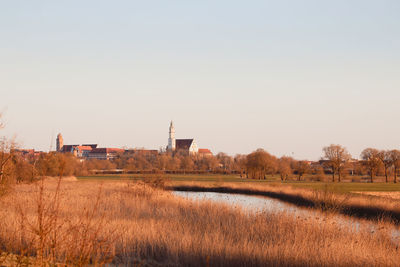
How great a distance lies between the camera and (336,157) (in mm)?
60625

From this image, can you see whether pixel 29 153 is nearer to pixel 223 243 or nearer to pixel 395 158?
pixel 223 243

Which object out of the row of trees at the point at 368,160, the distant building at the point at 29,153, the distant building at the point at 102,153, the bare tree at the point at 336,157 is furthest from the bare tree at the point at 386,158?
the distant building at the point at 102,153

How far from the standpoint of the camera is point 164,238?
9656 mm

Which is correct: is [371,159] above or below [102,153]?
below

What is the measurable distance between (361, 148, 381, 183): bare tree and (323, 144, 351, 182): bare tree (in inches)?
152

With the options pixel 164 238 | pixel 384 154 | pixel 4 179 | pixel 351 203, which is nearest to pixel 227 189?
pixel 351 203

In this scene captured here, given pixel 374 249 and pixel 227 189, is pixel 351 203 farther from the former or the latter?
pixel 227 189

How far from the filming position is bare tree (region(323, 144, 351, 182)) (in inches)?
2368

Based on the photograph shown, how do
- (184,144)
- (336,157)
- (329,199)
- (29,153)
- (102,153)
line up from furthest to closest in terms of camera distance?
(184,144)
(102,153)
(336,157)
(329,199)
(29,153)

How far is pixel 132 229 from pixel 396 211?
14.0 m

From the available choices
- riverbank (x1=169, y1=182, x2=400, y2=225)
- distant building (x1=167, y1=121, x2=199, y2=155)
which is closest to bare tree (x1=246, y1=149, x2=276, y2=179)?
riverbank (x1=169, y1=182, x2=400, y2=225)

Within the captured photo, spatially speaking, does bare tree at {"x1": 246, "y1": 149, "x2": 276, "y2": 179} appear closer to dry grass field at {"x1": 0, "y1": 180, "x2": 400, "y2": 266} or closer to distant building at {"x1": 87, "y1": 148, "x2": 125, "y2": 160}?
dry grass field at {"x1": 0, "y1": 180, "x2": 400, "y2": 266}

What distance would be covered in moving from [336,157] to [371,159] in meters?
6.63

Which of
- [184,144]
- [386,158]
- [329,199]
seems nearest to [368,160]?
[386,158]
